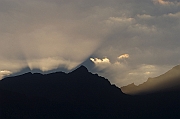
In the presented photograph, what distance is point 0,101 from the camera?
198250mm

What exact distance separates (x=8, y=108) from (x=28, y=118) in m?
15.2

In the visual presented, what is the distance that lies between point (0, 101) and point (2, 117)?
20307mm

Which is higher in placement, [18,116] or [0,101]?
[0,101]

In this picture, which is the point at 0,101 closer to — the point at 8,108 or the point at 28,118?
the point at 8,108

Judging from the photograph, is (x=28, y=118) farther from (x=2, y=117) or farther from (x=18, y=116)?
(x=2, y=117)

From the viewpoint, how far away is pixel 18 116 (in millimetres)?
192625

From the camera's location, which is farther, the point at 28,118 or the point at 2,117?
the point at 28,118

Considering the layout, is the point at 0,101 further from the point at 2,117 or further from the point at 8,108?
the point at 2,117

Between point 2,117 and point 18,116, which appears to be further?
point 18,116

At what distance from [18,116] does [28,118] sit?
7769mm

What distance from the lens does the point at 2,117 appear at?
18062cm

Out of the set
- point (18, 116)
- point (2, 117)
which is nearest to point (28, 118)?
point (18, 116)

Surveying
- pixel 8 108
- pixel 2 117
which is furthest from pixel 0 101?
pixel 2 117

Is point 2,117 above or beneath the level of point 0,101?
beneath
